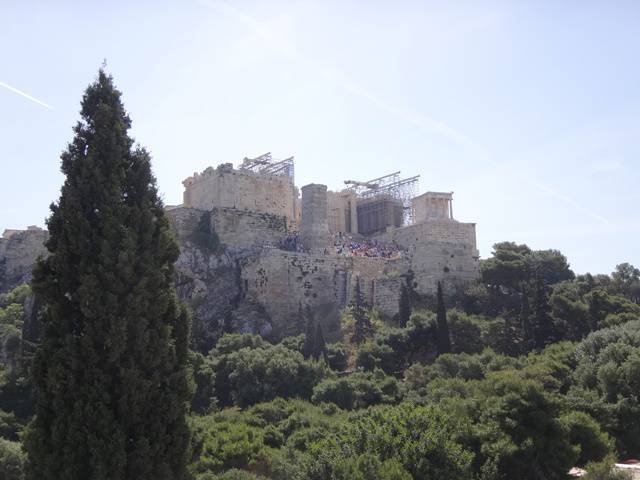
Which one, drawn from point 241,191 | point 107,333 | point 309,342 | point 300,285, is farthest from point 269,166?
point 107,333

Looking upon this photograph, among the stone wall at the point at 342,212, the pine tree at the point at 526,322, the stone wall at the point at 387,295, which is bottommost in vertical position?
the pine tree at the point at 526,322

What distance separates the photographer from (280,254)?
4375 cm

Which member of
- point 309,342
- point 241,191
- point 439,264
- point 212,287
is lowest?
point 309,342

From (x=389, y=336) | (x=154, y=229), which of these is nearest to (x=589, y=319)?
(x=389, y=336)

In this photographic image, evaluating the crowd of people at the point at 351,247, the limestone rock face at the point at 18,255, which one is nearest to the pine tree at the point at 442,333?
the crowd of people at the point at 351,247

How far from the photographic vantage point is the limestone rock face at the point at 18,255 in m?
51.2

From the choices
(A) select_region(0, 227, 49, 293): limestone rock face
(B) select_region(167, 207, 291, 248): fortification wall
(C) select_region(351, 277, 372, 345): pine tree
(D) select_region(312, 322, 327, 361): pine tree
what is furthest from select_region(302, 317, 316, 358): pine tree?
(A) select_region(0, 227, 49, 293): limestone rock face

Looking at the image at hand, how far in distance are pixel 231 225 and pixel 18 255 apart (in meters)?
16.7

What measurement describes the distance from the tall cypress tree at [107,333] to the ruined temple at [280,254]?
25.5 metres

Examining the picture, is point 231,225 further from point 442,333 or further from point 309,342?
point 442,333

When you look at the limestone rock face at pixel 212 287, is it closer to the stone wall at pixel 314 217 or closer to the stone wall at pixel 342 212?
the stone wall at pixel 314 217

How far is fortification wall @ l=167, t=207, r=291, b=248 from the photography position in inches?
1825

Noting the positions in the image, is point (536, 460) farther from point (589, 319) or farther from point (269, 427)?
point (589, 319)

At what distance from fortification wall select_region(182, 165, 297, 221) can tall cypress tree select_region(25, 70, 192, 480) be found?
114ft
